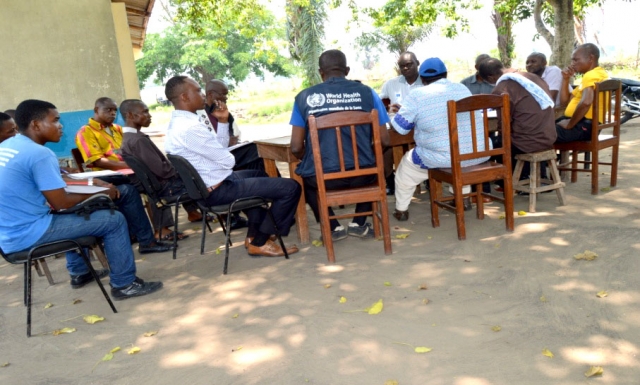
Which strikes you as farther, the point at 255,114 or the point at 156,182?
the point at 255,114

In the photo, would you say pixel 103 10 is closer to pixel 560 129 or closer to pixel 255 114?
pixel 560 129

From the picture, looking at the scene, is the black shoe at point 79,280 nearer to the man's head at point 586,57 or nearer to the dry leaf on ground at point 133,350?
the dry leaf on ground at point 133,350

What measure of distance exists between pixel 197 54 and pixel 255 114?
9344mm

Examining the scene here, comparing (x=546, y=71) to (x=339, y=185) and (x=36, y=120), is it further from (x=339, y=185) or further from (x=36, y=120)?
(x=36, y=120)

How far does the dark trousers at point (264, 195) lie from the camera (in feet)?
13.4

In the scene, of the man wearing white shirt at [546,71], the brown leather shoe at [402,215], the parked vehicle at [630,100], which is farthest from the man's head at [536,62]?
the parked vehicle at [630,100]

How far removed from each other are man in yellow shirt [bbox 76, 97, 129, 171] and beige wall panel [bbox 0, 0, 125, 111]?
109 inches

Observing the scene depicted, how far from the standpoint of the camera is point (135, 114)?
4.84 meters

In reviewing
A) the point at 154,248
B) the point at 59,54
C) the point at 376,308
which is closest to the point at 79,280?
the point at 154,248

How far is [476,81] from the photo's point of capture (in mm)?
6535

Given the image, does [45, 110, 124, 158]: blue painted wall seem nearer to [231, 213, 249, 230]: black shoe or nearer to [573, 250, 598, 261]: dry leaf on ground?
[231, 213, 249, 230]: black shoe

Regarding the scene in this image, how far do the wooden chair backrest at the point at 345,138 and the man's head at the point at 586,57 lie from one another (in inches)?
101

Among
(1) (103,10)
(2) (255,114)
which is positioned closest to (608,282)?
(1) (103,10)

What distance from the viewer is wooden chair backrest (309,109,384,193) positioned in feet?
12.3
